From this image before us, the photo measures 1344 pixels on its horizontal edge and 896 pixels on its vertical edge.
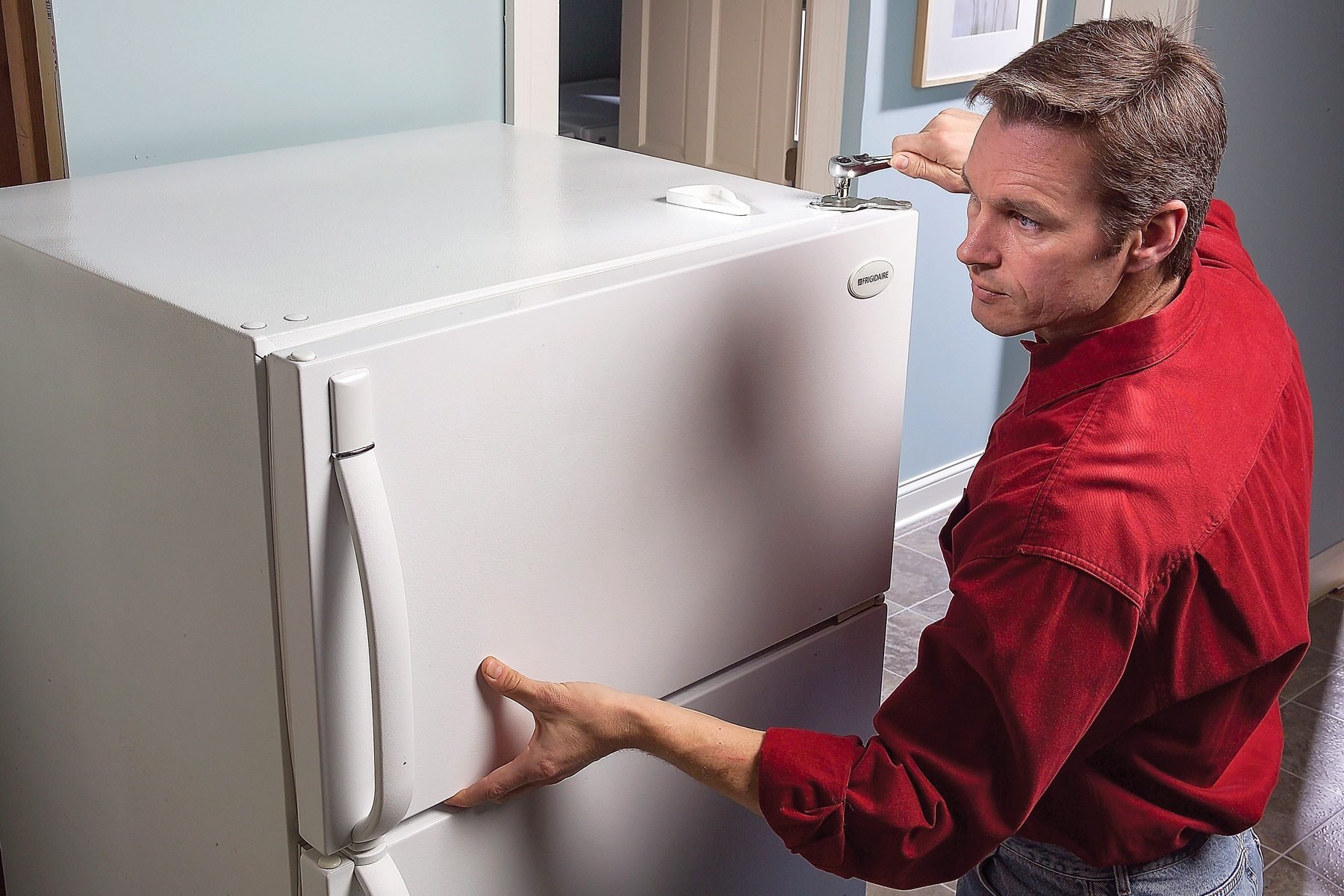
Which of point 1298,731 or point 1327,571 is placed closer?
point 1298,731

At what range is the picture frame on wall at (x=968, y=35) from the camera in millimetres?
2865

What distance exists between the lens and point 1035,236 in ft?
2.88

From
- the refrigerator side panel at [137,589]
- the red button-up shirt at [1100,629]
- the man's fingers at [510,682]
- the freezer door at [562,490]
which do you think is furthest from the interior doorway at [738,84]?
the man's fingers at [510,682]

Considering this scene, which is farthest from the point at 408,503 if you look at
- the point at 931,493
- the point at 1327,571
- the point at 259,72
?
the point at 1327,571

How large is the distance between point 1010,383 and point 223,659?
2.88 meters

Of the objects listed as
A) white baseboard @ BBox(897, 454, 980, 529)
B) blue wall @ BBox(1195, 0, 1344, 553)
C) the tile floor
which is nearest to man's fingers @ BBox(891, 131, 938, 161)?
the tile floor

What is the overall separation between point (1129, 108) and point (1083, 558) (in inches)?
11.7

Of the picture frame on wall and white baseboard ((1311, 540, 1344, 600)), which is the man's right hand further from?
white baseboard ((1311, 540, 1344, 600))

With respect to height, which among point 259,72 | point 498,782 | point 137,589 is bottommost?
point 498,782

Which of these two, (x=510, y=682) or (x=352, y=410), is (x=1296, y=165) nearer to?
(x=510, y=682)

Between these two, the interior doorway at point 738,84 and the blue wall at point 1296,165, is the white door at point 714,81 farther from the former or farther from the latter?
the blue wall at point 1296,165

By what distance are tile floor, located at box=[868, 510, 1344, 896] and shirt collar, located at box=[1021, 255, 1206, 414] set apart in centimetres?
94

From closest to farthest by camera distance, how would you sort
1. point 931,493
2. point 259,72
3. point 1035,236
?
point 1035,236
point 259,72
point 931,493

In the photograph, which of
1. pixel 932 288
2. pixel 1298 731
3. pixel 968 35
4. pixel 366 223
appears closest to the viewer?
pixel 366 223
